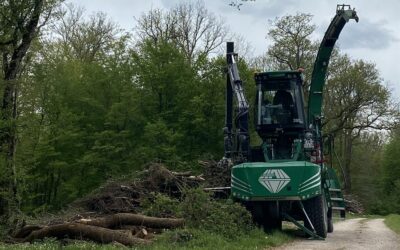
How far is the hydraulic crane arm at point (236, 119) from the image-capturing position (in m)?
18.0

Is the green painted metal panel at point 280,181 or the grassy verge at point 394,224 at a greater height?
the green painted metal panel at point 280,181

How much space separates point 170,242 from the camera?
39.8 feet

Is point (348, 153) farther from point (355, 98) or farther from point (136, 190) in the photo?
point (136, 190)

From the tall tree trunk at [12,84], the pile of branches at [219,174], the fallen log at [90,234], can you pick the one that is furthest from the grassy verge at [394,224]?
the tall tree trunk at [12,84]

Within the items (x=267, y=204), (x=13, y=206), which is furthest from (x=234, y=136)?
(x=13, y=206)

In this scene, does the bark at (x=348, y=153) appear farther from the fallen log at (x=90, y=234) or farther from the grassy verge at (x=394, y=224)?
the fallen log at (x=90, y=234)

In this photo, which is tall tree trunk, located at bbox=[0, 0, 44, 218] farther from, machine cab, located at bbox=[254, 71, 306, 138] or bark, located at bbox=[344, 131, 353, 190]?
bark, located at bbox=[344, 131, 353, 190]

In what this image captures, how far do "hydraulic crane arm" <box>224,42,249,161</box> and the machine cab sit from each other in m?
0.86

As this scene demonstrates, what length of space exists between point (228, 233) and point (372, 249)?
3.46 m

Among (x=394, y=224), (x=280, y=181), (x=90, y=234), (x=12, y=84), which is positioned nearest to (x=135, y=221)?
(x=90, y=234)

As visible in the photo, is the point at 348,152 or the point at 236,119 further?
the point at 348,152

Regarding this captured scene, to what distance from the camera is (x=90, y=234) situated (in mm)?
12992

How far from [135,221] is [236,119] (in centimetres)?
595

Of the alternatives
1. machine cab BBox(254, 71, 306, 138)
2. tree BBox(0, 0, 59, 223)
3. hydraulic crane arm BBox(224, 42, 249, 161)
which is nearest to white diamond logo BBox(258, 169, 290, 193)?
machine cab BBox(254, 71, 306, 138)
